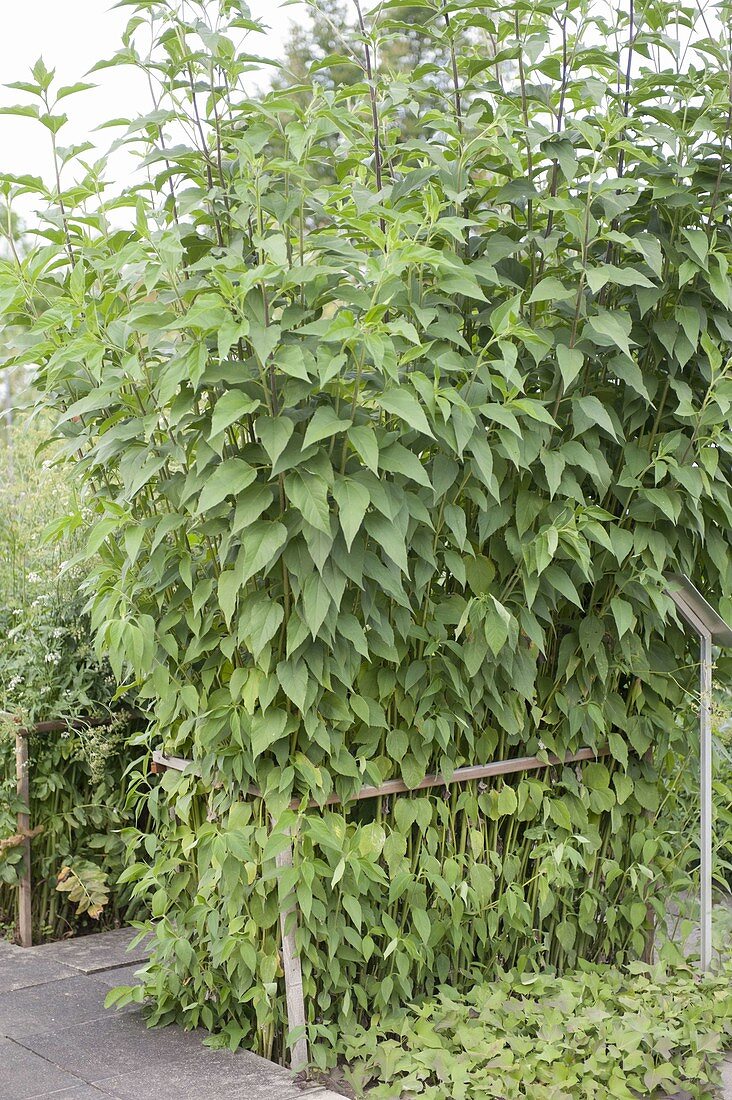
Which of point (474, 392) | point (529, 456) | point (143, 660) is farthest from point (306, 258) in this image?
point (143, 660)

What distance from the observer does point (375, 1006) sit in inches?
119

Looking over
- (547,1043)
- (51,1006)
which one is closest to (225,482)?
(547,1043)

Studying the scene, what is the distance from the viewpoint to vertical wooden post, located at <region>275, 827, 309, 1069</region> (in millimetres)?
2871

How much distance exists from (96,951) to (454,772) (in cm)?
176

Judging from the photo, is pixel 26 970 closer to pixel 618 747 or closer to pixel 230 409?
pixel 618 747

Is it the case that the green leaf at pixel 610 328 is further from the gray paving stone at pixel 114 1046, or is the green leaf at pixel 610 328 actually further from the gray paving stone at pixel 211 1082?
the gray paving stone at pixel 114 1046

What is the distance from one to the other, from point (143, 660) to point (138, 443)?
57 centimetres

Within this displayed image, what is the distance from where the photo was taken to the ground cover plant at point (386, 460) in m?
2.67

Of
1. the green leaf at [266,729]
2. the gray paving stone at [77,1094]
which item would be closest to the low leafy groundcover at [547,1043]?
the gray paving stone at [77,1094]

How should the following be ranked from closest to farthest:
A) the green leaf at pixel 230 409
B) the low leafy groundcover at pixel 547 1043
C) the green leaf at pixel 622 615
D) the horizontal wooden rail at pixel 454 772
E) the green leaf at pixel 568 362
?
the green leaf at pixel 230 409 → the low leafy groundcover at pixel 547 1043 → the green leaf at pixel 568 362 → the horizontal wooden rail at pixel 454 772 → the green leaf at pixel 622 615

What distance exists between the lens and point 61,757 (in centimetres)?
428

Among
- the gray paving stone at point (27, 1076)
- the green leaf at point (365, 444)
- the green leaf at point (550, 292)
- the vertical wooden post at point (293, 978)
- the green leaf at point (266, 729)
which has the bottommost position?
the gray paving stone at point (27, 1076)

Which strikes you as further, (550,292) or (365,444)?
(550,292)

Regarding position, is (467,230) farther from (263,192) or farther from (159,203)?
(159,203)
